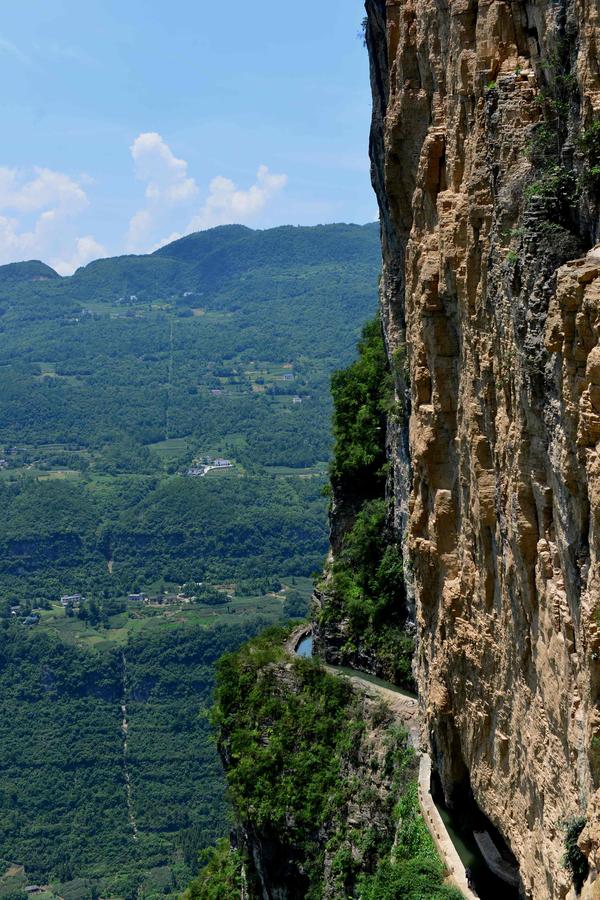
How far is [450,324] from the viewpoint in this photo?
73.0ft

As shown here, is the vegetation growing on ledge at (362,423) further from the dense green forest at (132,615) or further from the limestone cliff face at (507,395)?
the dense green forest at (132,615)

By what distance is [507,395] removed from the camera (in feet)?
59.0

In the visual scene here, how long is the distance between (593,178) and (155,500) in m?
148

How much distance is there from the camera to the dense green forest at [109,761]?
87000 millimetres

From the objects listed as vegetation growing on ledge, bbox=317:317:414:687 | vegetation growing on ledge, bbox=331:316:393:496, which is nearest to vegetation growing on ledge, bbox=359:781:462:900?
vegetation growing on ledge, bbox=317:317:414:687

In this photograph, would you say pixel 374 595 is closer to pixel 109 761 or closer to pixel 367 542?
pixel 367 542

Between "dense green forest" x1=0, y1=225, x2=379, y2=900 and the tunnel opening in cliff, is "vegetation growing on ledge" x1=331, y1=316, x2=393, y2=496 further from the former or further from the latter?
"dense green forest" x1=0, y1=225, x2=379, y2=900

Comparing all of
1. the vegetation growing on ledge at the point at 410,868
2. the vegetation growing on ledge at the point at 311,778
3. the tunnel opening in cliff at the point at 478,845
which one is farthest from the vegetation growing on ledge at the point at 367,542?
the tunnel opening in cliff at the point at 478,845

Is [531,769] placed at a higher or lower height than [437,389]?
lower

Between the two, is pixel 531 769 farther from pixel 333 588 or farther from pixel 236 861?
pixel 236 861

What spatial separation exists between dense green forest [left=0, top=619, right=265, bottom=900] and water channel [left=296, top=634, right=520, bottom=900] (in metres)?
59.0

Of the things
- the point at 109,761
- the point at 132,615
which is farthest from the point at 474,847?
the point at 132,615

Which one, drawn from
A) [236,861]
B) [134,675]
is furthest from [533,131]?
[134,675]

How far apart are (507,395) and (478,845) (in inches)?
416
